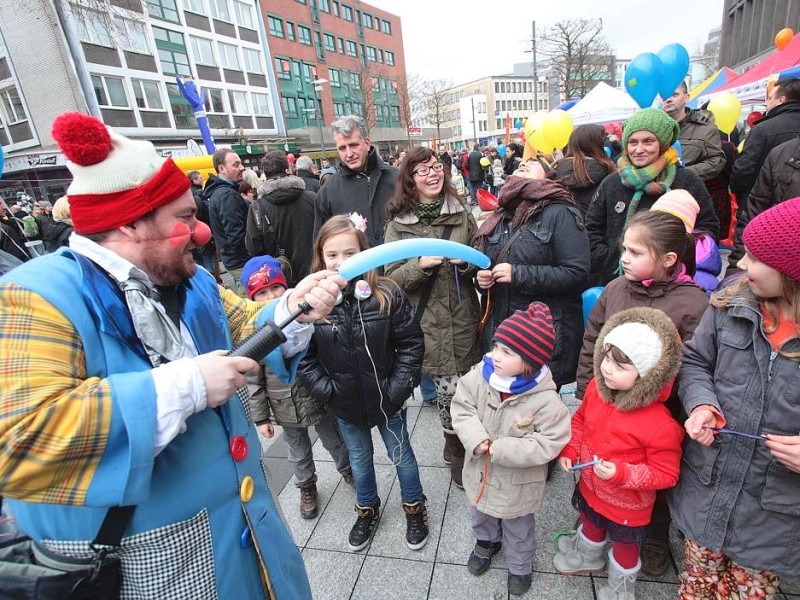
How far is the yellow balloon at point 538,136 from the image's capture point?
631 cm

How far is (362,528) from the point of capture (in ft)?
8.61

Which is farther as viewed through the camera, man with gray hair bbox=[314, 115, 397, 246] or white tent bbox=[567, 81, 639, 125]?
white tent bbox=[567, 81, 639, 125]

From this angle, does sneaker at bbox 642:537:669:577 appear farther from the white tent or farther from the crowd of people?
the white tent

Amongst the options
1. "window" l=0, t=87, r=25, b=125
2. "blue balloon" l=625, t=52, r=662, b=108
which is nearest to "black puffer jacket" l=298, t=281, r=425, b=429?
"blue balloon" l=625, t=52, r=662, b=108

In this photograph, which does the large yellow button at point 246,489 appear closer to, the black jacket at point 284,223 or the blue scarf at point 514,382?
the blue scarf at point 514,382

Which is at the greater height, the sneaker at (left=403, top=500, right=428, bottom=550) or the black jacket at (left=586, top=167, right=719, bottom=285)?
the black jacket at (left=586, top=167, right=719, bottom=285)

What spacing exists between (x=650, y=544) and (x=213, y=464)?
2.24m

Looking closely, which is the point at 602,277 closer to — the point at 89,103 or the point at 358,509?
the point at 358,509

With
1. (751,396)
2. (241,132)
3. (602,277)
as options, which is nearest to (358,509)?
(751,396)

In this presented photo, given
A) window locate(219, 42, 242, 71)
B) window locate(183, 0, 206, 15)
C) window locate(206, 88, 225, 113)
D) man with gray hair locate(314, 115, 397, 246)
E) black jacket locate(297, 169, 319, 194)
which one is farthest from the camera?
window locate(219, 42, 242, 71)

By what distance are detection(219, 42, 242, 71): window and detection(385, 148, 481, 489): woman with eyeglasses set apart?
33.9 meters

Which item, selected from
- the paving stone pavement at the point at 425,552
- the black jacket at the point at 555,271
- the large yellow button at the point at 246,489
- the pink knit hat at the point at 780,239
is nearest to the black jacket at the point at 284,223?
the paving stone pavement at the point at 425,552

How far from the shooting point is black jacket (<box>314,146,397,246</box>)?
379 cm

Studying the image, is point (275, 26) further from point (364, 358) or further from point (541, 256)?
point (364, 358)
